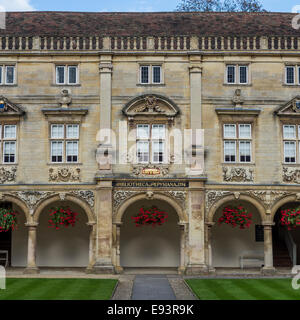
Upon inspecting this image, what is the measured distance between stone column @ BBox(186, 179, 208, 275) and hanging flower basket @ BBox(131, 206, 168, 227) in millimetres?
1419

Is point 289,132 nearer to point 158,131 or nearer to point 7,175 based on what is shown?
point 158,131

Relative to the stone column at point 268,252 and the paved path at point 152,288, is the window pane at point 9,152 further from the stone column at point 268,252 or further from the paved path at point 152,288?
the stone column at point 268,252

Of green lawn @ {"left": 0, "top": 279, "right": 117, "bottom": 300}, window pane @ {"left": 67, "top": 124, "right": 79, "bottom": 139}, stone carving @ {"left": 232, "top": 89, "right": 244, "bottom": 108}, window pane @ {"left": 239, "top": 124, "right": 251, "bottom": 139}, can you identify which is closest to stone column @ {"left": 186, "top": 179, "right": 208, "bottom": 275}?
window pane @ {"left": 239, "top": 124, "right": 251, "bottom": 139}

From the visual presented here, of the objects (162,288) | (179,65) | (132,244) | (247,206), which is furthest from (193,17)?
(162,288)

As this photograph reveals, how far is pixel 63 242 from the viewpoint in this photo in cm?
2883

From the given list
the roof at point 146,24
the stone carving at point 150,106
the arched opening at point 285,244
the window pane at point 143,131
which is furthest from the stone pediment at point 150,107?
the arched opening at point 285,244

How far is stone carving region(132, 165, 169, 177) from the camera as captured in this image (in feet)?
86.3

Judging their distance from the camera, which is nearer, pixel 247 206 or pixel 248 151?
pixel 248 151

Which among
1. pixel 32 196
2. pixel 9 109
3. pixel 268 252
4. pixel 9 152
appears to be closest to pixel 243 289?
pixel 268 252

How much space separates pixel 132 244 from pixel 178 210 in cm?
402

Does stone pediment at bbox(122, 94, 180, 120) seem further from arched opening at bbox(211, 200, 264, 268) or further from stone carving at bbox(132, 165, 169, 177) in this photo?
arched opening at bbox(211, 200, 264, 268)

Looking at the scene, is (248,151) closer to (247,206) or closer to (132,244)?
(247,206)

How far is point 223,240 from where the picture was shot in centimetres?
2883

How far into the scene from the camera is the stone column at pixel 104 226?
25578 millimetres
